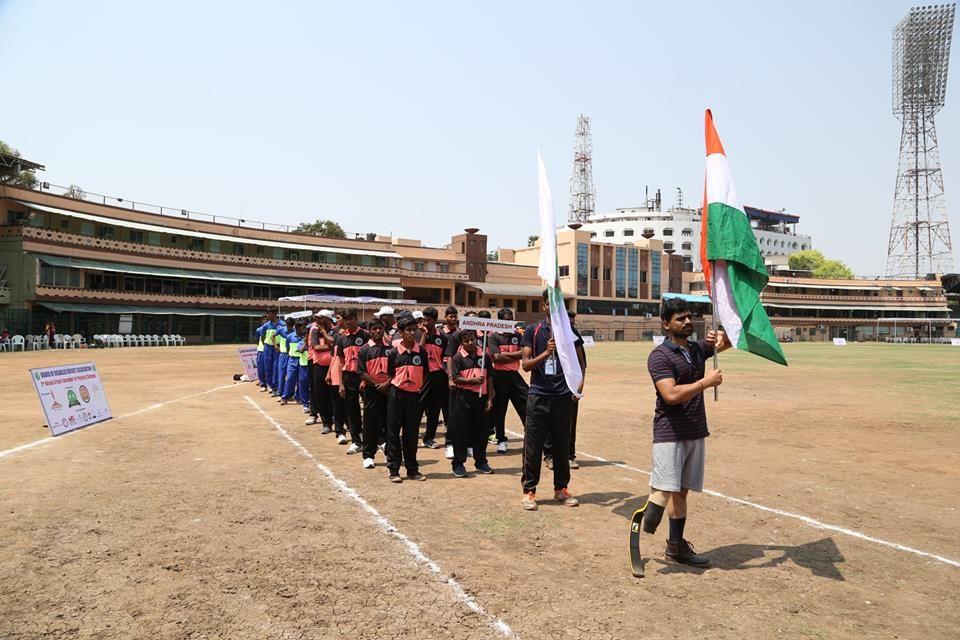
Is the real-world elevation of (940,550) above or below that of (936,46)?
below

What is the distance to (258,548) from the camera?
16.8 feet

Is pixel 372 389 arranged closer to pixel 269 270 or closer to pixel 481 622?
pixel 481 622

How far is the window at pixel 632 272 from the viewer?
8400 cm

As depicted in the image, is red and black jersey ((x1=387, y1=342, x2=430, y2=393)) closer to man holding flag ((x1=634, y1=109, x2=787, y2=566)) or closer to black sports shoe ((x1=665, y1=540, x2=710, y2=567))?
man holding flag ((x1=634, y1=109, x2=787, y2=566))

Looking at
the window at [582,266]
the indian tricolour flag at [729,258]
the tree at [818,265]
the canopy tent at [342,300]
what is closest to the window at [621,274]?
the window at [582,266]

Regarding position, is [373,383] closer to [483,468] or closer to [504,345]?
[483,468]

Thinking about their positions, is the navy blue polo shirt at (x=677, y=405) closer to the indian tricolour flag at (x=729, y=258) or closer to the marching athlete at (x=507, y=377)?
the indian tricolour flag at (x=729, y=258)

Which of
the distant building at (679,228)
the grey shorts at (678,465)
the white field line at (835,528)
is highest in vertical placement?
the distant building at (679,228)

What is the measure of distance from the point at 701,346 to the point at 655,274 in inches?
3354

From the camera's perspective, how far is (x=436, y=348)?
8914mm

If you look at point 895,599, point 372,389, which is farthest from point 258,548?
point 895,599

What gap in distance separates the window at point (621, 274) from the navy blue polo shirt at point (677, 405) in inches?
3136

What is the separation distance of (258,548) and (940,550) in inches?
224

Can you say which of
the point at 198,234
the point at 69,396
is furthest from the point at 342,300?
the point at 69,396
